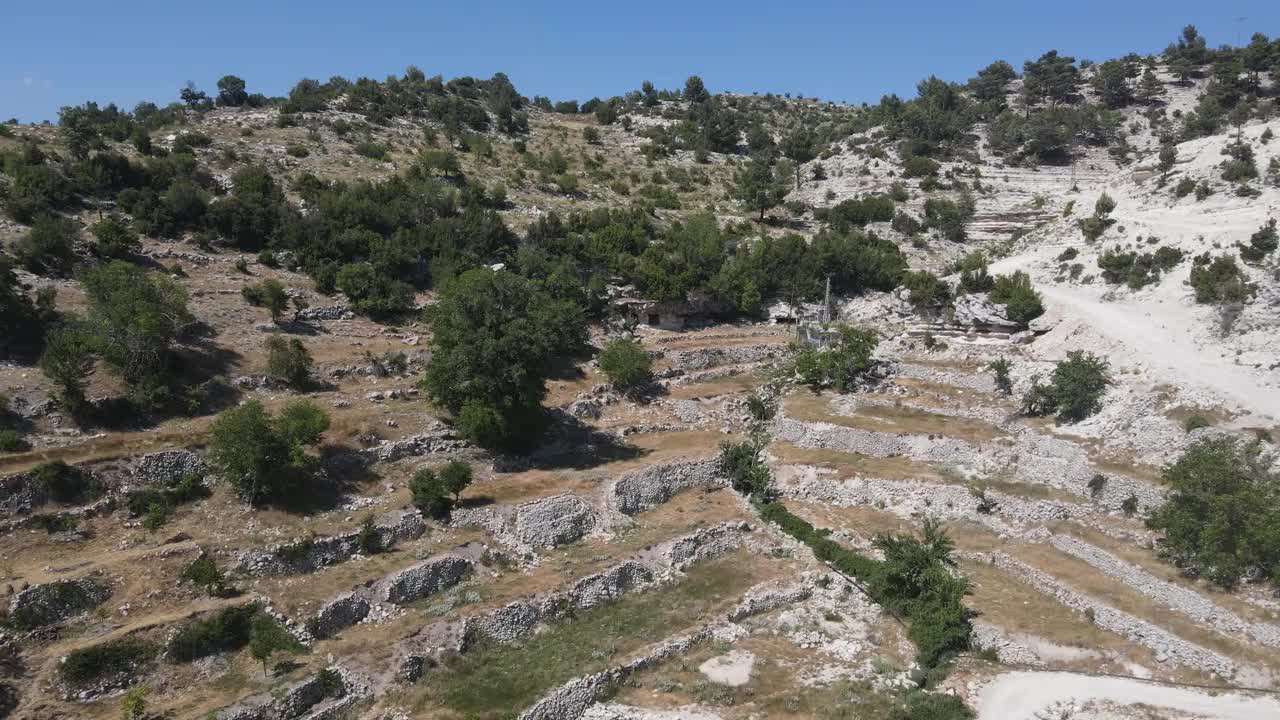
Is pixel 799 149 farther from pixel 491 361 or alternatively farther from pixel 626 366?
pixel 491 361

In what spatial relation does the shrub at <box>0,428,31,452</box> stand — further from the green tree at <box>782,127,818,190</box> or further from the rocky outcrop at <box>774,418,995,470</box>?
the green tree at <box>782,127,818,190</box>

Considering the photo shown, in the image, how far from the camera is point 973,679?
2794 cm

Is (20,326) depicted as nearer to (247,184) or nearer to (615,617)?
(247,184)

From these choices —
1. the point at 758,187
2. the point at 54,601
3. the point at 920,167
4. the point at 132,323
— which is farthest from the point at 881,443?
the point at 920,167

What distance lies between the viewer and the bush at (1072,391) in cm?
4594

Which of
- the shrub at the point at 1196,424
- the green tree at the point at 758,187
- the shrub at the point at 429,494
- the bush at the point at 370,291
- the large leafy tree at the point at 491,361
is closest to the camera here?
the shrub at the point at 429,494

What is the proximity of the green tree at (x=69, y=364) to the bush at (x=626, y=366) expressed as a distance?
29.8 meters

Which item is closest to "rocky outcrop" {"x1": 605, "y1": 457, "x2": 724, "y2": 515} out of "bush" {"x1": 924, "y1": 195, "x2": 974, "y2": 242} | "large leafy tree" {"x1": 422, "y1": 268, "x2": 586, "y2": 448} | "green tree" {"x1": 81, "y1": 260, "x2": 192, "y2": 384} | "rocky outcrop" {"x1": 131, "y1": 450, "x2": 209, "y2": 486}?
"large leafy tree" {"x1": 422, "y1": 268, "x2": 586, "y2": 448}

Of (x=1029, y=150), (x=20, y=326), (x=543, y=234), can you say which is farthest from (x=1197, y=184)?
(x=20, y=326)

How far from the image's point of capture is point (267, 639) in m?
25.3

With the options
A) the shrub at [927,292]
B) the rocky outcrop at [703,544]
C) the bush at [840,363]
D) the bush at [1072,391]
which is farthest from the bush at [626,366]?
the shrub at [927,292]

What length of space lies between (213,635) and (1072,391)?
4655 cm

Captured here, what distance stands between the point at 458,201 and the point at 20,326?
4054 centimetres

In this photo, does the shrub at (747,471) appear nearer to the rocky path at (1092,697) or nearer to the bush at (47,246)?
the rocky path at (1092,697)
